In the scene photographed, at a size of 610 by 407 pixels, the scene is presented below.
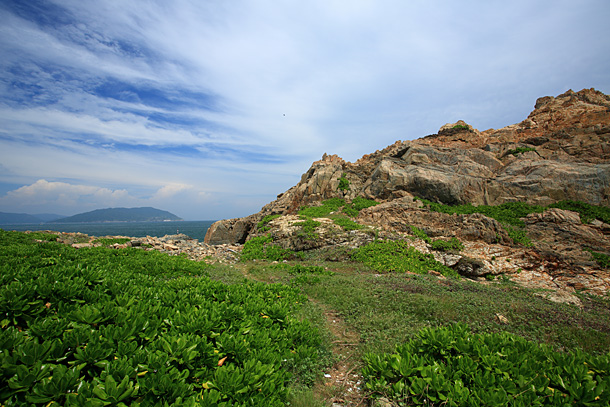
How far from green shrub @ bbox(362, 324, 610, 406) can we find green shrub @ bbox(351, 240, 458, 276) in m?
9.17

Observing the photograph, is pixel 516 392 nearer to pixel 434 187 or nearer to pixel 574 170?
pixel 434 187

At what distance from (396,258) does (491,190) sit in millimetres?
15327

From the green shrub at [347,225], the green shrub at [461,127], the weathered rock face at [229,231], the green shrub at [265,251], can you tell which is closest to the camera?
the green shrub at [265,251]

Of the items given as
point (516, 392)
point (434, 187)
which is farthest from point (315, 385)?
point (434, 187)

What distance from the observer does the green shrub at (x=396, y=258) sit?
1325 cm

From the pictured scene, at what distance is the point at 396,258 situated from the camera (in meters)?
14.0

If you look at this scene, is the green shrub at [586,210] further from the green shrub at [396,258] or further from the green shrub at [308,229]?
the green shrub at [308,229]

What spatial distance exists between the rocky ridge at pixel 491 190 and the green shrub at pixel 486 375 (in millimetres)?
8268

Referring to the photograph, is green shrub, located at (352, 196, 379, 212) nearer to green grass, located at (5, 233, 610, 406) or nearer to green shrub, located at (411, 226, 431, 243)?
green shrub, located at (411, 226, 431, 243)

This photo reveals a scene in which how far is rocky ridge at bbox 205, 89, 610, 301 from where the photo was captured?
13.6 m

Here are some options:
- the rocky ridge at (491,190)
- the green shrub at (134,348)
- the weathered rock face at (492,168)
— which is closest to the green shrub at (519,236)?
the rocky ridge at (491,190)

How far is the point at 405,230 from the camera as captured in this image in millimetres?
17938

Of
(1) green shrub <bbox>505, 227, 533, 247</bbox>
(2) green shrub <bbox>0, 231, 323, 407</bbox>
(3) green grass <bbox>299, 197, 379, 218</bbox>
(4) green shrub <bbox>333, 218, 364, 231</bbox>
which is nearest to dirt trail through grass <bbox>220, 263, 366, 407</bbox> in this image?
(2) green shrub <bbox>0, 231, 323, 407</bbox>

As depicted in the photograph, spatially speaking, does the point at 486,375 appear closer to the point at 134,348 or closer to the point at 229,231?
the point at 134,348
